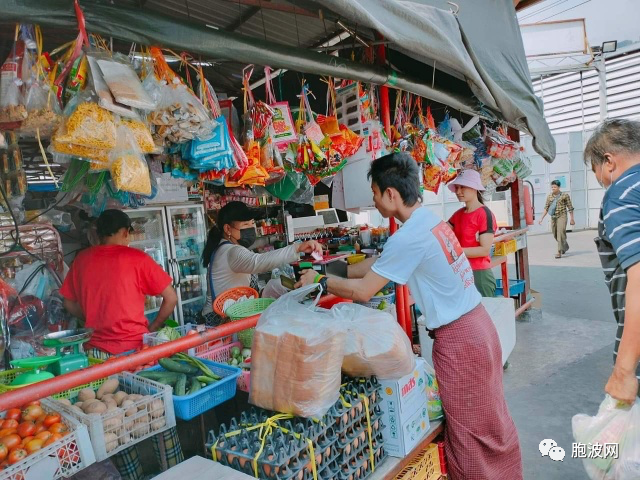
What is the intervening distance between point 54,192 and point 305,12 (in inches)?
141

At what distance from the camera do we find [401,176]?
2.35 meters

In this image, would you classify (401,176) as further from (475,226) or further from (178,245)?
(178,245)

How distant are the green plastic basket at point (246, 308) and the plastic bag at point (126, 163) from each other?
1.19m

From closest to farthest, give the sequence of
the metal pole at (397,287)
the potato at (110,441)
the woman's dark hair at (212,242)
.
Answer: the potato at (110,441), the metal pole at (397,287), the woman's dark hair at (212,242)

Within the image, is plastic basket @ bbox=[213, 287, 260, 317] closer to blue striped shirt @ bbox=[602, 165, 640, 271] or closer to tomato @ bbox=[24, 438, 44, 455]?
tomato @ bbox=[24, 438, 44, 455]

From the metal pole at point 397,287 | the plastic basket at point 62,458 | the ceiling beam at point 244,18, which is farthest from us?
the ceiling beam at point 244,18

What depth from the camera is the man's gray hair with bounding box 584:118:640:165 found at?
2084 mm

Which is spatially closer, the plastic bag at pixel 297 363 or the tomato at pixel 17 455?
the tomato at pixel 17 455

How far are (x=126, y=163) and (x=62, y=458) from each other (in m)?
1.13

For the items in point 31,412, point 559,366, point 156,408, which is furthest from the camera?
point 559,366

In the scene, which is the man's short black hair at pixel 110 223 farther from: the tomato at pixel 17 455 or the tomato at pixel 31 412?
the tomato at pixel 17 455

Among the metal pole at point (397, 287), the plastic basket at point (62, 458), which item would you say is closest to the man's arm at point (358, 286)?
the metal pole at point (397, 287)

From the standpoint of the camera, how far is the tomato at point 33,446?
152cm

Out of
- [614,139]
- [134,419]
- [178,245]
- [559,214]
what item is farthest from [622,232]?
[559,214]
